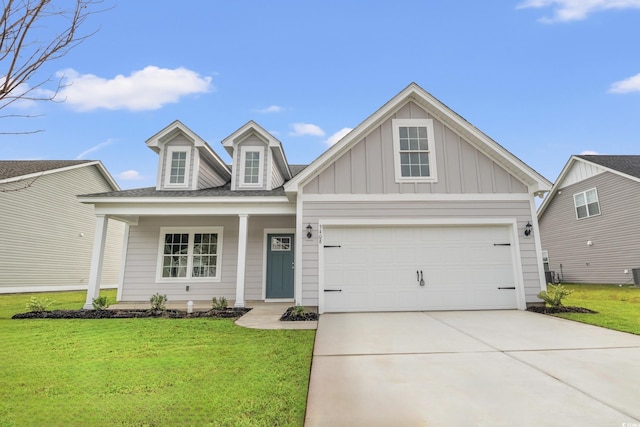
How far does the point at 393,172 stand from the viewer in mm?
7902

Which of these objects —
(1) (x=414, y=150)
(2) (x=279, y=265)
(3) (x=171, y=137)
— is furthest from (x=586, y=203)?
(3) (x=171, y=137)

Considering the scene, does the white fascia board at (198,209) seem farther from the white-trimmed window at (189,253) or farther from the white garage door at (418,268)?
the white garage door at (418,268)

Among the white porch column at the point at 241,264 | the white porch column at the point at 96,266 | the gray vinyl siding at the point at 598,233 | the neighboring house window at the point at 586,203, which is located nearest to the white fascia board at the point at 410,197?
the white porch column at the point at 241,264

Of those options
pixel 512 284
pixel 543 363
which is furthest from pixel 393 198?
pixel 543 363

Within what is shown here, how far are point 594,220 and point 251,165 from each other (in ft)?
53.9

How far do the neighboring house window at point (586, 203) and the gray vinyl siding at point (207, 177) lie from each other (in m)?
17.5

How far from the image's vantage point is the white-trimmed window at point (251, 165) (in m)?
10.3

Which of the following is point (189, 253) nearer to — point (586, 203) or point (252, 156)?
point (252, 156)

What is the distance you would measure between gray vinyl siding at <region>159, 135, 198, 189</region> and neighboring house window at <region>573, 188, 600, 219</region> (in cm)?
1811

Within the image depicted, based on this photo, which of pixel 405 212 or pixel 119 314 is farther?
pixel 405 212

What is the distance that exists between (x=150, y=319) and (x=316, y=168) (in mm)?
5241

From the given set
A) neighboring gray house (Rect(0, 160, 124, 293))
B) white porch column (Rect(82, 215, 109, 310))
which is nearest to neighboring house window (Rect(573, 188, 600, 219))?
white porch column (Rect(82, 215, 109, 310))

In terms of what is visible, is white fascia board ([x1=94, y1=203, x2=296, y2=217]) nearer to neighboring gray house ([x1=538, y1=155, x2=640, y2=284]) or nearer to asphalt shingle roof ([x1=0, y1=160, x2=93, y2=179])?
asphalt shingle roof ([x1=0, y1=160, x2=93, y2=179])

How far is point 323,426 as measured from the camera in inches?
86.2
